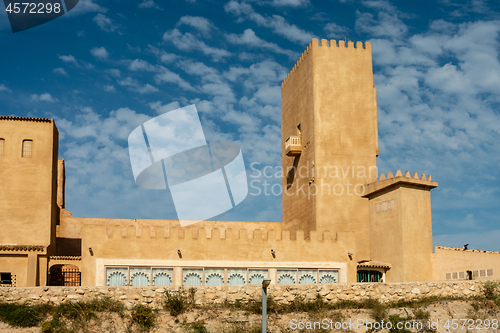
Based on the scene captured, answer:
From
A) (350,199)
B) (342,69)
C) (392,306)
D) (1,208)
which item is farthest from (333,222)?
(1,208)

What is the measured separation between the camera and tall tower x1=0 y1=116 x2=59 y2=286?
2573cm

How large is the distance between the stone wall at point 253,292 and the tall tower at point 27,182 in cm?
801

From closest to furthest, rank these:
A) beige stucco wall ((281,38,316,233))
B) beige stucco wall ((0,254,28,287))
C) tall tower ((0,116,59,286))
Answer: beige stucco wall ((0,254,28,287)), tall tower ((0,116,59,286)), beige stucco wall ((281,38,316,233))

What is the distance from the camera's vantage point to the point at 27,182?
2614 cm

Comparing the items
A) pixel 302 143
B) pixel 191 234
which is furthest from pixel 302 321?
pixel 302 143

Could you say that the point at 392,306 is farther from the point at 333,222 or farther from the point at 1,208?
the point at 1,208

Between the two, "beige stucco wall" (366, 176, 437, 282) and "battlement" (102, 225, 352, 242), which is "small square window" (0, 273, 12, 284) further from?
"beige stucco wall" (366, 176, 437, 282)

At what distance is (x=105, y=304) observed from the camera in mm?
17156

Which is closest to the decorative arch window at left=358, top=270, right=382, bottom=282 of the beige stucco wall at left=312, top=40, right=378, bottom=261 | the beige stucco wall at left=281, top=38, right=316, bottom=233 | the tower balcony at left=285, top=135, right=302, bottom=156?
the beige stucco wall at left=312, top=40, right=378, bottom=261

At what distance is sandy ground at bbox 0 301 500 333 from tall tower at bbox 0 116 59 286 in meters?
9.56

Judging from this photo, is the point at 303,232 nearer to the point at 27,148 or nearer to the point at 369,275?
the point at 369,275

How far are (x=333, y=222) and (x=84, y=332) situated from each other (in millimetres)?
16880

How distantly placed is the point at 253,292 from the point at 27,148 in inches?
564

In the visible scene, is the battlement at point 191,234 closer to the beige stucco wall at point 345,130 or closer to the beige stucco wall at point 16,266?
the beige stucco wall at point 16,266
